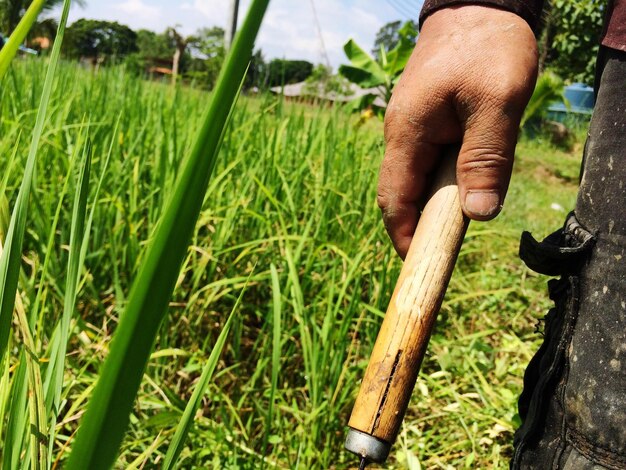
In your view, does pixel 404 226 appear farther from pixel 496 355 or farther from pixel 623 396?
pixel 496 355

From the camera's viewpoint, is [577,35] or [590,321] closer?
[590,321]

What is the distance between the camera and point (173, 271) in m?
0.24

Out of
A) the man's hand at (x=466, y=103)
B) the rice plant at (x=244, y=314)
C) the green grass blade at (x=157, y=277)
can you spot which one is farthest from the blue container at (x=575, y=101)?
the green grass blade at (x=157, y=277)

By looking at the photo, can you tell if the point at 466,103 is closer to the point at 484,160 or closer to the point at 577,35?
the point at 484,160

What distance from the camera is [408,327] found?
27.6 inches

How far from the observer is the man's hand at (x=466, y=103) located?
2.56 ft

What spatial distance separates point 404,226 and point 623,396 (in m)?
0.39

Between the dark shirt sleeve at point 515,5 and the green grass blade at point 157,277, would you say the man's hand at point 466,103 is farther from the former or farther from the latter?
the green grass blade at point 157,277

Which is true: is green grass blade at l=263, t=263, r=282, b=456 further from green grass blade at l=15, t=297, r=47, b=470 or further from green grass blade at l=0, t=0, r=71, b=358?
green grass blade at l=0, t=0, r=71, b=358

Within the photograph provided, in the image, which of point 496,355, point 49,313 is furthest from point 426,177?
point 496,355

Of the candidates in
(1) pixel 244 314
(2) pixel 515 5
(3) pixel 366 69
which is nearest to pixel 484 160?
(2) pixel 515 5

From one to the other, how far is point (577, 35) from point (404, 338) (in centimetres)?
983

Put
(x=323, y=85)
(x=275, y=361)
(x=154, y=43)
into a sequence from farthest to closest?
1. (x=154, y=43)
2. (x=323, y=85)
3. (x=275, y=361)

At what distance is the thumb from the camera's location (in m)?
0.78
